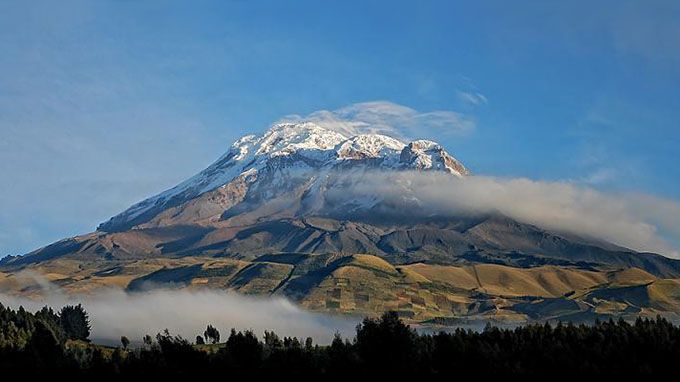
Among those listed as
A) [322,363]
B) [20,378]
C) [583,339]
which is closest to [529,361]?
[583,339]

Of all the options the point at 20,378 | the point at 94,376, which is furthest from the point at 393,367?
the point at 20,378

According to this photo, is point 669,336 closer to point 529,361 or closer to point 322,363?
point 529,361

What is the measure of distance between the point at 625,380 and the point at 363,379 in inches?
1905

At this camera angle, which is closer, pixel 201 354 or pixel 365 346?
pixel 365 346

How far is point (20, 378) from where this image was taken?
188 m

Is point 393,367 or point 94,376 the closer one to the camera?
point 393,367

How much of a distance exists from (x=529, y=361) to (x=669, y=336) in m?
37.6

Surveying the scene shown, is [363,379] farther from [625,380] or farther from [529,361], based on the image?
[625,380]

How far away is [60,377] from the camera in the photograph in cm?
18838

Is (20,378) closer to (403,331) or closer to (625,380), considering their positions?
(403,331)

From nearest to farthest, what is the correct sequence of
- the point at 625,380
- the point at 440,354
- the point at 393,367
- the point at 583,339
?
the point at 625,380
the point at 393,367
the point at 440,354
the point at 583,339

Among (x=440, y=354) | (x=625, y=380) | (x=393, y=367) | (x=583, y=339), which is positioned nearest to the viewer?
(x=625, y=380)

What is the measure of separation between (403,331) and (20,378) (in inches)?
3431

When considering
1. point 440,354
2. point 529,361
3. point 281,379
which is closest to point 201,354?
point 281,379
